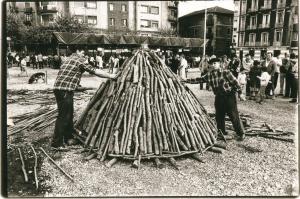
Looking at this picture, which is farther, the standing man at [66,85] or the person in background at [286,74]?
the person in background at [286,74]

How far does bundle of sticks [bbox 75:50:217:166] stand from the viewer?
5.59 m

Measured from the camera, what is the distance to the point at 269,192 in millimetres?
4719

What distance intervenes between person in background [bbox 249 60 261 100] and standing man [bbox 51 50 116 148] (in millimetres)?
7188

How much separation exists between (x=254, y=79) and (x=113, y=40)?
9902mm

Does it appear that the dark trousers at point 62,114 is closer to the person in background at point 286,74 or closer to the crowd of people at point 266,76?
the crowd of people at point 266,76

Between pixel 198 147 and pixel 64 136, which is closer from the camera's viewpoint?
pixel 198 147

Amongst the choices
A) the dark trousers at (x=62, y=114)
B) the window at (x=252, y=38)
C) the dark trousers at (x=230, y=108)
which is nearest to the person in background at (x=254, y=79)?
the window at (x=252, y=38)

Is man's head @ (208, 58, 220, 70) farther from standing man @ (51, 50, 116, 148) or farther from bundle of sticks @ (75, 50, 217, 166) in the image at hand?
standing man @ (51, 50, 116, 148)

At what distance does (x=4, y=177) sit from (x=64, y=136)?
5.30 feet

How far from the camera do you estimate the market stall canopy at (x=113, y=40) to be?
1439cm

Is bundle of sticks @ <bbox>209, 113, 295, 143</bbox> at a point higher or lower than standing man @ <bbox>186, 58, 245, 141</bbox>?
lower

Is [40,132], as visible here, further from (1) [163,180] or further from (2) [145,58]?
(1) [163,180]

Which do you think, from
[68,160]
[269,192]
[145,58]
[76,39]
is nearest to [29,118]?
[68,160]

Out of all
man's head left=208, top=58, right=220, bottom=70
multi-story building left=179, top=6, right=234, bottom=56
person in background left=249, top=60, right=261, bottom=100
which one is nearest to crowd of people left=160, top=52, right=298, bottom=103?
person in background left=249, top=60, right=261, bottom=100
